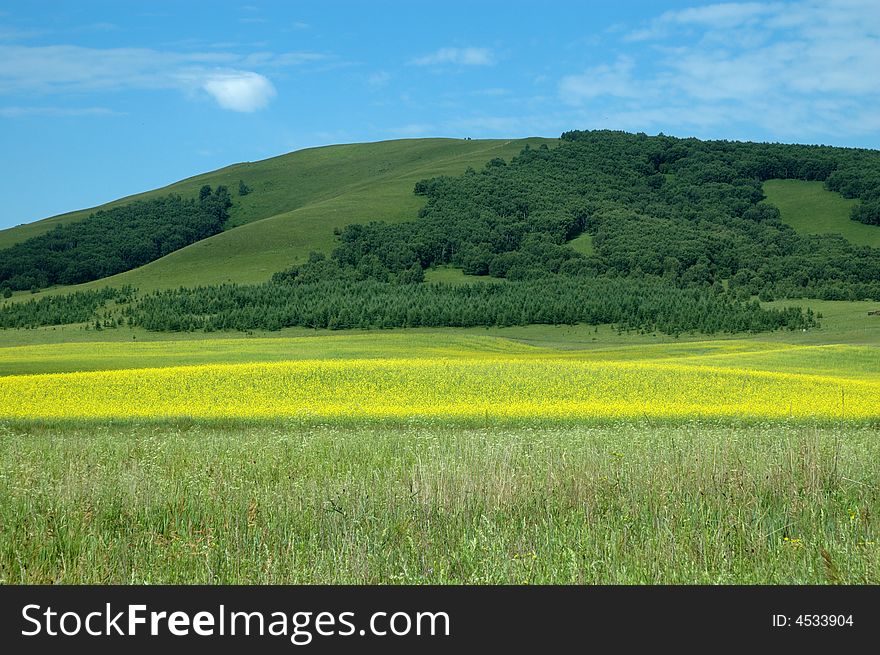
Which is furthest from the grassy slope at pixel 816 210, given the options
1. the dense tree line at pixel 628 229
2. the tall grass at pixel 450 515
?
the tall grass at pixel 450 515

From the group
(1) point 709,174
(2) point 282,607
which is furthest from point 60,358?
(1) point 709,174

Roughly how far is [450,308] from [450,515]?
274 feet

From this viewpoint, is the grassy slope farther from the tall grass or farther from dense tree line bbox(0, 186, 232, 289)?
the tall grass

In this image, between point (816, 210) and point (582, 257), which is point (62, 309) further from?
point (816, 210)

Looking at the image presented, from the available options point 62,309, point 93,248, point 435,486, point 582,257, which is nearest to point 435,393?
point 435,486

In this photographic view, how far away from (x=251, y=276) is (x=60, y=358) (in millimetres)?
80724

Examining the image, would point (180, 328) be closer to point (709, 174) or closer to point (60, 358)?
point (60, 358)

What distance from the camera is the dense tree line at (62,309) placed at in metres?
96.6

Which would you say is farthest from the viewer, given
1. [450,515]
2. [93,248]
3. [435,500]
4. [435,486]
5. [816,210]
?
[93,248]

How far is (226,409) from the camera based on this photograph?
24.5 m

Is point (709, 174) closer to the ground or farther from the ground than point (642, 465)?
farther from the ground

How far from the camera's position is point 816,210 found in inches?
6663

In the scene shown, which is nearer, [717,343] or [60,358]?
[60,358]

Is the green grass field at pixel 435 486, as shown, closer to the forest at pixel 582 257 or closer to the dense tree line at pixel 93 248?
the forest at pixel 582 257
